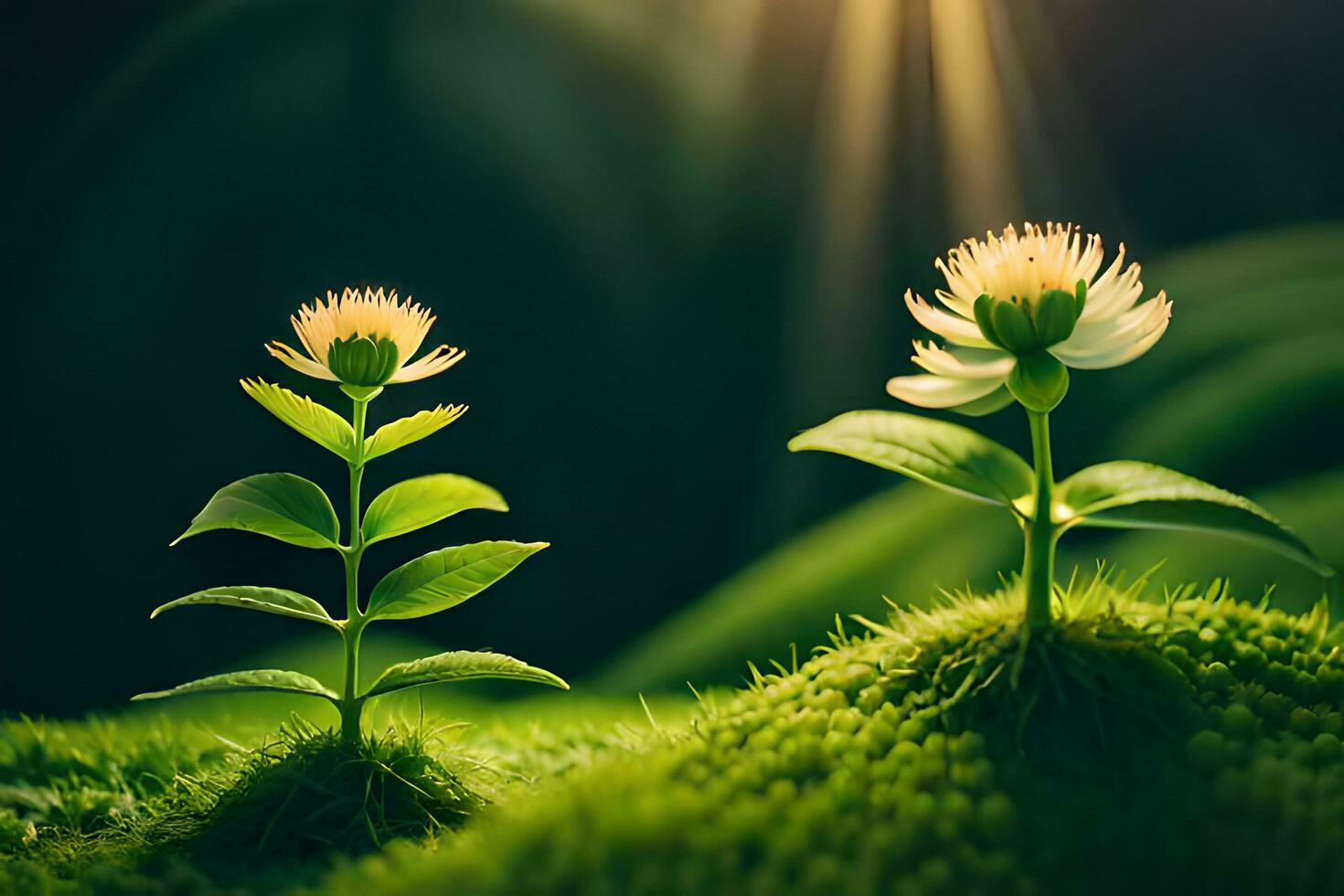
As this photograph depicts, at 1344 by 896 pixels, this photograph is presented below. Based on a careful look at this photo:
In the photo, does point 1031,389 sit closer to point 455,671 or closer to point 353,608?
point 455,671

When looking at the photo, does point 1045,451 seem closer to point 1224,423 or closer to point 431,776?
point 431,776

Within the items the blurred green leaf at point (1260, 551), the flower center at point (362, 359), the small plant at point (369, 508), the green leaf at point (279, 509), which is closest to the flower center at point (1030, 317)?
the small plant at point (369, 508)

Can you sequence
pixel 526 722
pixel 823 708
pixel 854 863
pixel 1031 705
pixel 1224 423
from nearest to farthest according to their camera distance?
pixel 854 863 < pixel 1031 705 < pixel 823 708 < pixel 526 722 < pixel 1224 423

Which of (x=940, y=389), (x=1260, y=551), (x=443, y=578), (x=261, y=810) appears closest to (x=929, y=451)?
(x=940, y=389)

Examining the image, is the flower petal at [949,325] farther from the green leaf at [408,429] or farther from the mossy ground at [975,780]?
the green leaf at [408,429]

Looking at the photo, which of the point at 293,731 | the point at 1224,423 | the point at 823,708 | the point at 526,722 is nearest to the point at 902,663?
the point at 823,708

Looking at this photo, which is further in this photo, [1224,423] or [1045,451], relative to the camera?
[1224,423]

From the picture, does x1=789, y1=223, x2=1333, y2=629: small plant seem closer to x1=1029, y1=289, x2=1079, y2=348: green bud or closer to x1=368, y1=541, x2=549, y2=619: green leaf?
x1=1029, y1=289, x2=1079, y2=348: green bud
